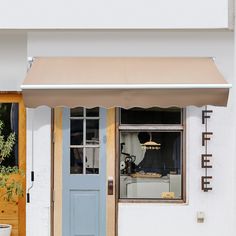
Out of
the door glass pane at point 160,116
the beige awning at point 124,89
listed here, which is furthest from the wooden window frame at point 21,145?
the door glass pane at point 160,116

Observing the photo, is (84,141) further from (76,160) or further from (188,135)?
(188,135)

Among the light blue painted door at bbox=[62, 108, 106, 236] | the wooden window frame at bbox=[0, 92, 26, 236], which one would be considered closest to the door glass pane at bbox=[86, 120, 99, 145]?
the light blue painted door at bbox=[62, 108, 106, 236]

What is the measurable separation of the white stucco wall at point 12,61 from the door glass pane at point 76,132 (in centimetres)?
179

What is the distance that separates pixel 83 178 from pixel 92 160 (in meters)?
0.49

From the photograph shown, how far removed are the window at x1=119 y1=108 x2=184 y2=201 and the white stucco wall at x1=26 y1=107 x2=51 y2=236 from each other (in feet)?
5.80

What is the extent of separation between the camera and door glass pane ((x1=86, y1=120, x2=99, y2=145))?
13.1 m

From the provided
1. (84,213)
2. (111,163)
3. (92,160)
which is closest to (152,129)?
(111,163)

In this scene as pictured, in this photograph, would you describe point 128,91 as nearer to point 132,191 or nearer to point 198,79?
point 198,79

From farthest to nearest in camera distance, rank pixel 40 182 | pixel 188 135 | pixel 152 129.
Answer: pixel 152 129, pixel 188 135, pixel 40 182

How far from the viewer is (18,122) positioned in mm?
13719

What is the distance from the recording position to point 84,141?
13.1 meters

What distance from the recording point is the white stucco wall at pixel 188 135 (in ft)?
41.9
